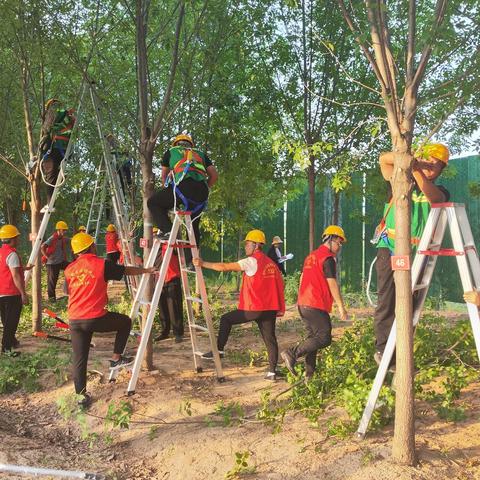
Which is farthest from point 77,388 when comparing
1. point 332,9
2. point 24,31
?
point 332,9

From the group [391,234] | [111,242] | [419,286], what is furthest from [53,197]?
[111,242]

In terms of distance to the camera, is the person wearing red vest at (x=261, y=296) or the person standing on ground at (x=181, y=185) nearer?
the person standing on ground at (x=181, y=185)

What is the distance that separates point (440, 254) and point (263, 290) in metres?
2.47

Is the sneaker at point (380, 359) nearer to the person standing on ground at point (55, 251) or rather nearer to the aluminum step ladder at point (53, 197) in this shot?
the aluminum step ladder at point (53, 197)

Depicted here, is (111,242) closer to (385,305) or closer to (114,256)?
(114,256)

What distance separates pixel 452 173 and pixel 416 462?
8.58 meters

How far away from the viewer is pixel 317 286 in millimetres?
5812

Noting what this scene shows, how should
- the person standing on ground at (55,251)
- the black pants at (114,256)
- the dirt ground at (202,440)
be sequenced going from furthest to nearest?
the black pants at (114,256) < the person standing on ground at (55,251) < the dirt ground at (202,440)

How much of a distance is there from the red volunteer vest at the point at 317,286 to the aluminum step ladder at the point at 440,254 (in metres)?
1.58

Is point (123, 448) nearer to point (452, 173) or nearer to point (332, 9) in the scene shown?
point (332, 9)

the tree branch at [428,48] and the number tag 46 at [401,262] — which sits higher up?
the tree branch at [428,48]

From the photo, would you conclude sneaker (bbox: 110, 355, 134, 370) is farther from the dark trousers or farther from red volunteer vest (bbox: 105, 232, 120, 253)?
red volunteer vest (bbox: 105, 232, 120, 253)

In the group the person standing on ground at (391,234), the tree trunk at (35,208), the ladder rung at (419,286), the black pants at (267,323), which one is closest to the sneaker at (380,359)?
the person standing on ground at (391,234)

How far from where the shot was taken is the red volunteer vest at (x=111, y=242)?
1380 centimetres
